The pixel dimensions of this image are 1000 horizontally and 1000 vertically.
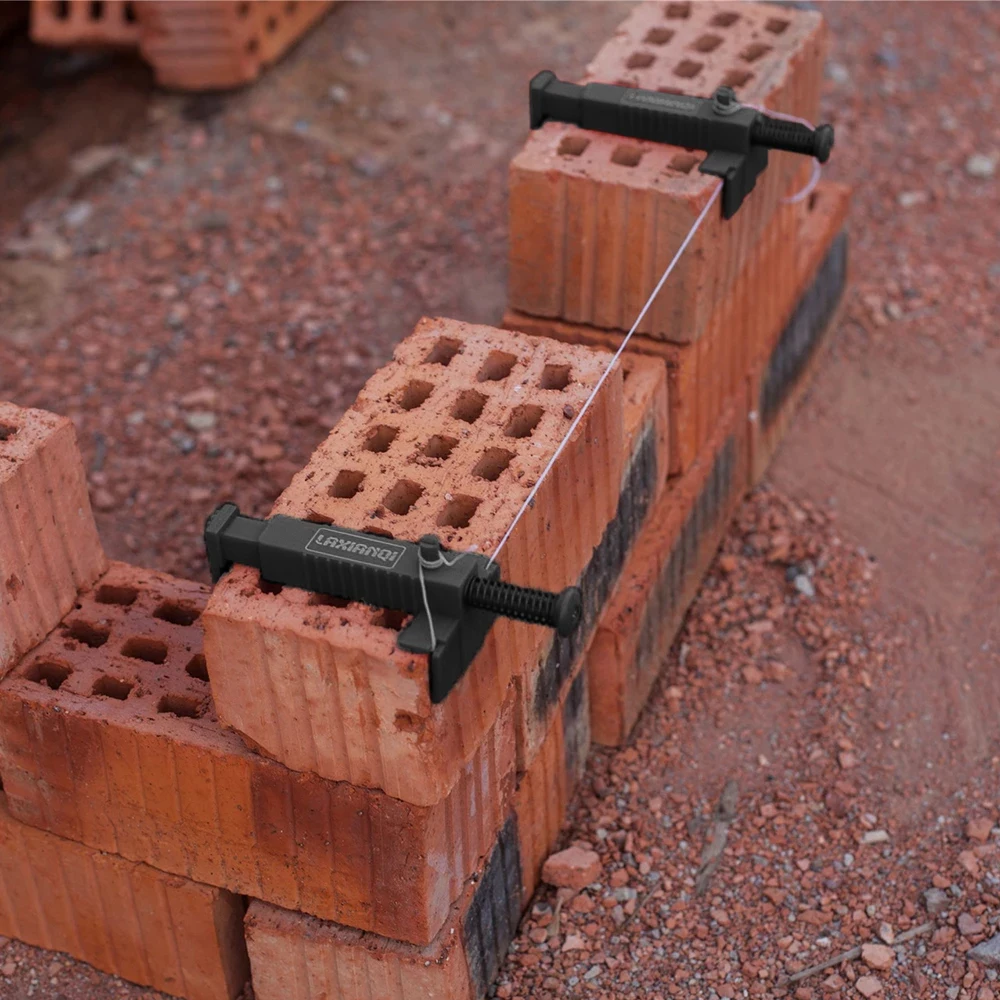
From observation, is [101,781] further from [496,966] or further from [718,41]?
[718,41]

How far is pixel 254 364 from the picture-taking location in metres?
7.31

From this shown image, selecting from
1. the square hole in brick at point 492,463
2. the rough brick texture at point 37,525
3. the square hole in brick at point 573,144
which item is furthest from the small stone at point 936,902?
the rough brick texture at point 37,525

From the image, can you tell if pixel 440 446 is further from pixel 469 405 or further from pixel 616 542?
pixel 616 542

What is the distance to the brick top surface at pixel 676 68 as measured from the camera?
5.19m

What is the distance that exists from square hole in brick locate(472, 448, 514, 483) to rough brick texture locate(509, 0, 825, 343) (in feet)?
3.84

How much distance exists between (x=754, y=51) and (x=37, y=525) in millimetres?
3087

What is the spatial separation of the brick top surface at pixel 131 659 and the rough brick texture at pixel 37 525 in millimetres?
80

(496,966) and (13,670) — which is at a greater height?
(13,670)

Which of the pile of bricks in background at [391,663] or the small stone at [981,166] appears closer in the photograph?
the pile of bricks in background at [391,663]

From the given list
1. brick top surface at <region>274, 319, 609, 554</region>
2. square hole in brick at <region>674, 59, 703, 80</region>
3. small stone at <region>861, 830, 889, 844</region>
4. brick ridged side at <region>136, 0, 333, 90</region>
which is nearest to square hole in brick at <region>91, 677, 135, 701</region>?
brick top surface at <region>274, 319, 609, 554</region>

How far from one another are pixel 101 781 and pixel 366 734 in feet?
3.19

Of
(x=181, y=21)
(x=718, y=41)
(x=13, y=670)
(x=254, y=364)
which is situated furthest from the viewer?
(x=181, y=21)

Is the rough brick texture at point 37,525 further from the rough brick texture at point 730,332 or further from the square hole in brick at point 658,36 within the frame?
the square hole in brick at point 658,36


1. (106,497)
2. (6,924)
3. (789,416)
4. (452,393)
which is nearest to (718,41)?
(789,416)
